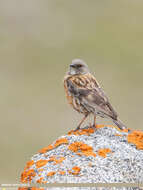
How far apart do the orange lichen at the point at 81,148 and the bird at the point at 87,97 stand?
1.23 m

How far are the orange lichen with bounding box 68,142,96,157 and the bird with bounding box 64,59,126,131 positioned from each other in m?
1.23

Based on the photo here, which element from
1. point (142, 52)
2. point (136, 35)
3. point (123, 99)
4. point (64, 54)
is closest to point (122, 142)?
point (123, 99)

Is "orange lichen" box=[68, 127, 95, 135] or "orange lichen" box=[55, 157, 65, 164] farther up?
"orange lichen" box=[68, 127, 95, 135]

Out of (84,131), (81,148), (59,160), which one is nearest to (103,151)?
(81,148)

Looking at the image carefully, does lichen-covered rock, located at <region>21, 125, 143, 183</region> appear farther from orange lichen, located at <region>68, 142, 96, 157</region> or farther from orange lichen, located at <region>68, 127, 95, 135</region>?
orange lichen, located at <region>68, 127, 95, 135</region>

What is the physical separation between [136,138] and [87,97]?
1.39 meters

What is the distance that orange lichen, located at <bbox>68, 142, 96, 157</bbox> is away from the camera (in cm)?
904

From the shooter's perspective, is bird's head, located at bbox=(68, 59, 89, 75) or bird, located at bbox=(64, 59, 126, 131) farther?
bird's head, located at bbox=(68, 59, 89, 75)

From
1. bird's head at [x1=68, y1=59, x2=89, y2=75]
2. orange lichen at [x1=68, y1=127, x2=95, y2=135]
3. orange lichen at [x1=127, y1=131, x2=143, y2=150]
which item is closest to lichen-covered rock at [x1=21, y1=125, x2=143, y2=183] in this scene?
orange lichen at [x1=127, y1=131, x2=143, y2=150]

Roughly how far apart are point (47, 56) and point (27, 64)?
5.73 feet

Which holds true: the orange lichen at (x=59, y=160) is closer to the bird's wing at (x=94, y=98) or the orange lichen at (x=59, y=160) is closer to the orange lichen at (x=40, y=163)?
the orange lichen at (x=40, y=163)

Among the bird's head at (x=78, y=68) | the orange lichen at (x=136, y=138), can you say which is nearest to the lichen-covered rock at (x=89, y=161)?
the orange lichen at (x=136, y=138)

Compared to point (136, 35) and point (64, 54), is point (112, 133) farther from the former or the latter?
point (136, 35)

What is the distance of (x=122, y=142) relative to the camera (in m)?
9.61
